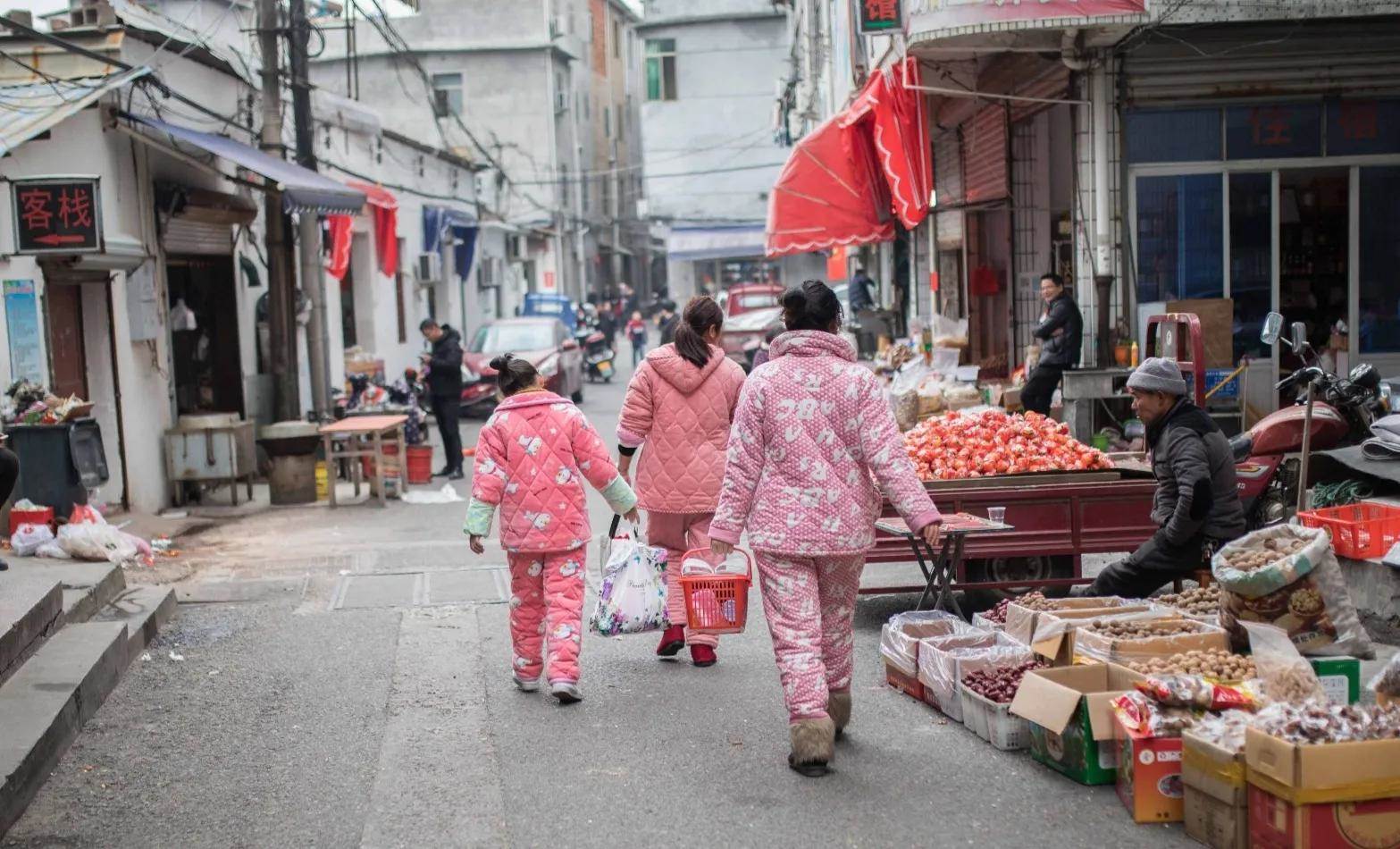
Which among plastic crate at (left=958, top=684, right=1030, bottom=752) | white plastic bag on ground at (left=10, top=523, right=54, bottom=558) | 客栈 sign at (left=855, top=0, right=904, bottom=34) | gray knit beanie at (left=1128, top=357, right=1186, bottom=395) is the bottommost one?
plastic crate at (left=958, top=684, right=1030, bottom=752)

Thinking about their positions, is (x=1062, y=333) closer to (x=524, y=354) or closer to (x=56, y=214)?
(x=56, y=214)

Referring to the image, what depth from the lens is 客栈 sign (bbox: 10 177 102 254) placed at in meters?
11.5

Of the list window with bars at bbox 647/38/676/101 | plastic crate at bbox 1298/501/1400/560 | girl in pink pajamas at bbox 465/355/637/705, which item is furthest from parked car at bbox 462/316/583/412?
window with bars at bbox 647/38/676/101

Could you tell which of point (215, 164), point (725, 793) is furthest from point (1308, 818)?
point (215, 164)

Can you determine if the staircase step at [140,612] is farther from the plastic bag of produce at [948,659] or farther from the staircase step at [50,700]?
the plastic bag of produce at [948,659]

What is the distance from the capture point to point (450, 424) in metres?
17.3

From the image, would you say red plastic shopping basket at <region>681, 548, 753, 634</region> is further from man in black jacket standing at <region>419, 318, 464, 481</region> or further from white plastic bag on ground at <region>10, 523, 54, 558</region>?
man in black jacket standing at <region>419, 318, 464, 481</region>

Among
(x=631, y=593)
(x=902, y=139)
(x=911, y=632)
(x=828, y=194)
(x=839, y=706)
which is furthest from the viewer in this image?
(x=828, y=194)

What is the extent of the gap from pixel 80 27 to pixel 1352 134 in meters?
11.9

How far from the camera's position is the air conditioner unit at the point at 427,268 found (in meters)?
30.0

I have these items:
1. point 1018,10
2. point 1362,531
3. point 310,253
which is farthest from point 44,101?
point 1362,531

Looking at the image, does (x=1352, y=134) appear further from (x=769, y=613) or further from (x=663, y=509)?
(x=769, y=613)

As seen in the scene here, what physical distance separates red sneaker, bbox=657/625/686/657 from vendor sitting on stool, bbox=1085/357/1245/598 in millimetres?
2244

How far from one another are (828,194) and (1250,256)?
5961 mm
